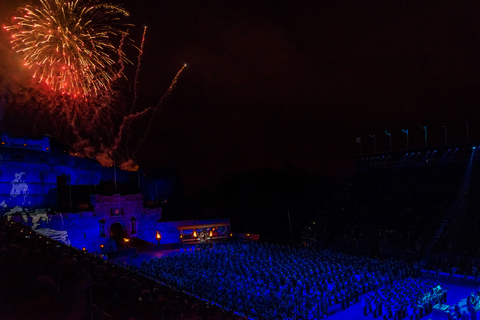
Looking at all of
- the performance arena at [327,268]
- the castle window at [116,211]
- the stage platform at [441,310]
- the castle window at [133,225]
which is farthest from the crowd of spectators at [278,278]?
the castle window at [116,211]

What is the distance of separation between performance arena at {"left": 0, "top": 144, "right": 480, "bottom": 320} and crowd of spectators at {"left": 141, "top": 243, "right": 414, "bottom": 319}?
3.2 inches

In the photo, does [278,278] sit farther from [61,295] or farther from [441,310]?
[61,295]

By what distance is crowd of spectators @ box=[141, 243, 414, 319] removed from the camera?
68.6 ft

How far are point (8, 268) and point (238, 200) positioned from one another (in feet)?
183

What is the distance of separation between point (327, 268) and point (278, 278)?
13.4 feet

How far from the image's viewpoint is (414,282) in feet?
73.3

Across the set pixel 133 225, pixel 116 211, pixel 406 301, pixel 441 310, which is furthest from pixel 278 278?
pixel 116 211

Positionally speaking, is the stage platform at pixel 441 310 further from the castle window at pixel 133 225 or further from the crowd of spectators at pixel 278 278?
the castle window at pixel 133 225

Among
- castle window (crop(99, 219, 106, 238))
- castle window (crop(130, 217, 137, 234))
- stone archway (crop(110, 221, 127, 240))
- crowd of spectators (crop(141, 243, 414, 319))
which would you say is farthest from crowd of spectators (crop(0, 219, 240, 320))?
stone archway (crop(110, 221, 127, 240))

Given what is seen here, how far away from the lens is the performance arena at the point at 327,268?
620cm

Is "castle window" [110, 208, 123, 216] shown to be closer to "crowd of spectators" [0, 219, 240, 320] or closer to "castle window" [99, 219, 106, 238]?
"castle window" [99, 219, 106, 238]

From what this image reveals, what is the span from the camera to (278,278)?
2538 cm

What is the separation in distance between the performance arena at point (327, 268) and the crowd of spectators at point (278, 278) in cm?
8

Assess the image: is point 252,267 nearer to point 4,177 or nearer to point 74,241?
point 74,241
